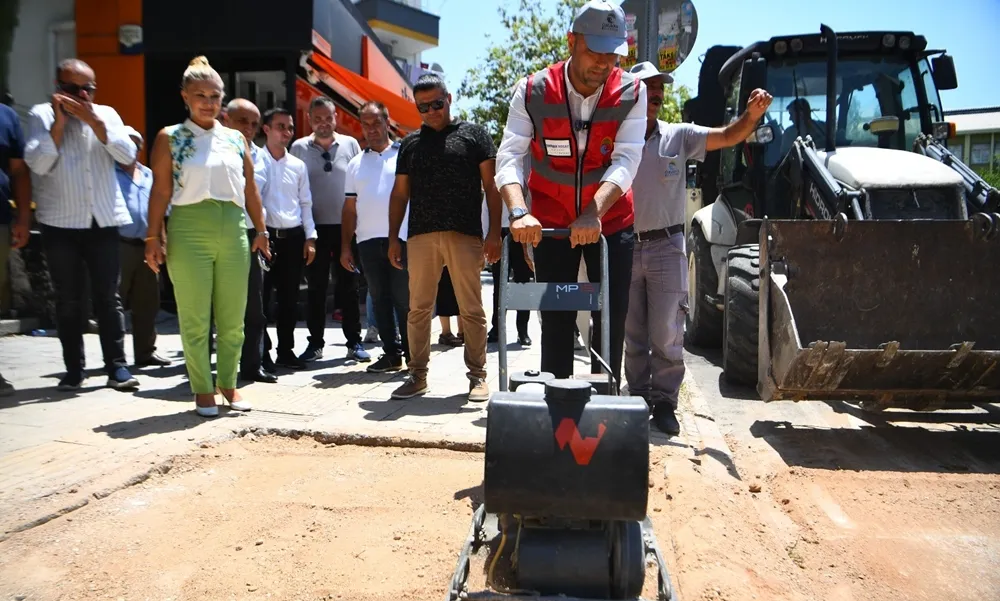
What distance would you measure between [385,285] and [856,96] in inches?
181

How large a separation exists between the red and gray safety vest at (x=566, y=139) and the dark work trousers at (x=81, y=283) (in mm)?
3472

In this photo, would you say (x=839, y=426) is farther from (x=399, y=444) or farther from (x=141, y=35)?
(x=141, y=35)

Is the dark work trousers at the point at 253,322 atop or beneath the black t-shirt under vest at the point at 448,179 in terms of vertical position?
beneath

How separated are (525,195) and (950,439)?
333 cm

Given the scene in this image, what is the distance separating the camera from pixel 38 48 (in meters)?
9.98

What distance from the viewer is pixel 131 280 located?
21.1ft

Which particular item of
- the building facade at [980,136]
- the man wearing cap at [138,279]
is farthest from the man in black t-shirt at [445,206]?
the building facade at [980,136]

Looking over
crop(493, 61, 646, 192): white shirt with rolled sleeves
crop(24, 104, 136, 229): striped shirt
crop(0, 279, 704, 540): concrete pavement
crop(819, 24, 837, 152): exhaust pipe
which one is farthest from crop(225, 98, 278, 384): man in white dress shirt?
crop(819, 24, 837, 152): exhaust pipe

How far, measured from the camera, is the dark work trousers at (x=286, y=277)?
6387 mm

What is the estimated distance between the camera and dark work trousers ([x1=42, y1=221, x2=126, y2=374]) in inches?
209

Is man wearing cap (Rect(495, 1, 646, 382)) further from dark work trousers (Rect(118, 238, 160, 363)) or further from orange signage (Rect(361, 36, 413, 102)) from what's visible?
orange signage (Rect(361, 36, 413, 102))

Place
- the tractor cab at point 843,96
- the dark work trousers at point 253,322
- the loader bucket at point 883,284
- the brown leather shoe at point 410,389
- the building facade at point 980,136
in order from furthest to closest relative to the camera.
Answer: the building facade at point 980,136
the tractor cab at point 843,96
the dark work trousers at point 253,322
the brown leather shoe at point 410,389
the loader bucket at point 883,284

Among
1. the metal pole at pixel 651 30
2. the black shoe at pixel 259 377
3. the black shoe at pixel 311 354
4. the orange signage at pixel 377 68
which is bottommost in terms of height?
the black shoe at pixel 259 377

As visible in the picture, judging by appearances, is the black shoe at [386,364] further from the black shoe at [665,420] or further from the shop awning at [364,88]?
the shop awning at [364,88]
